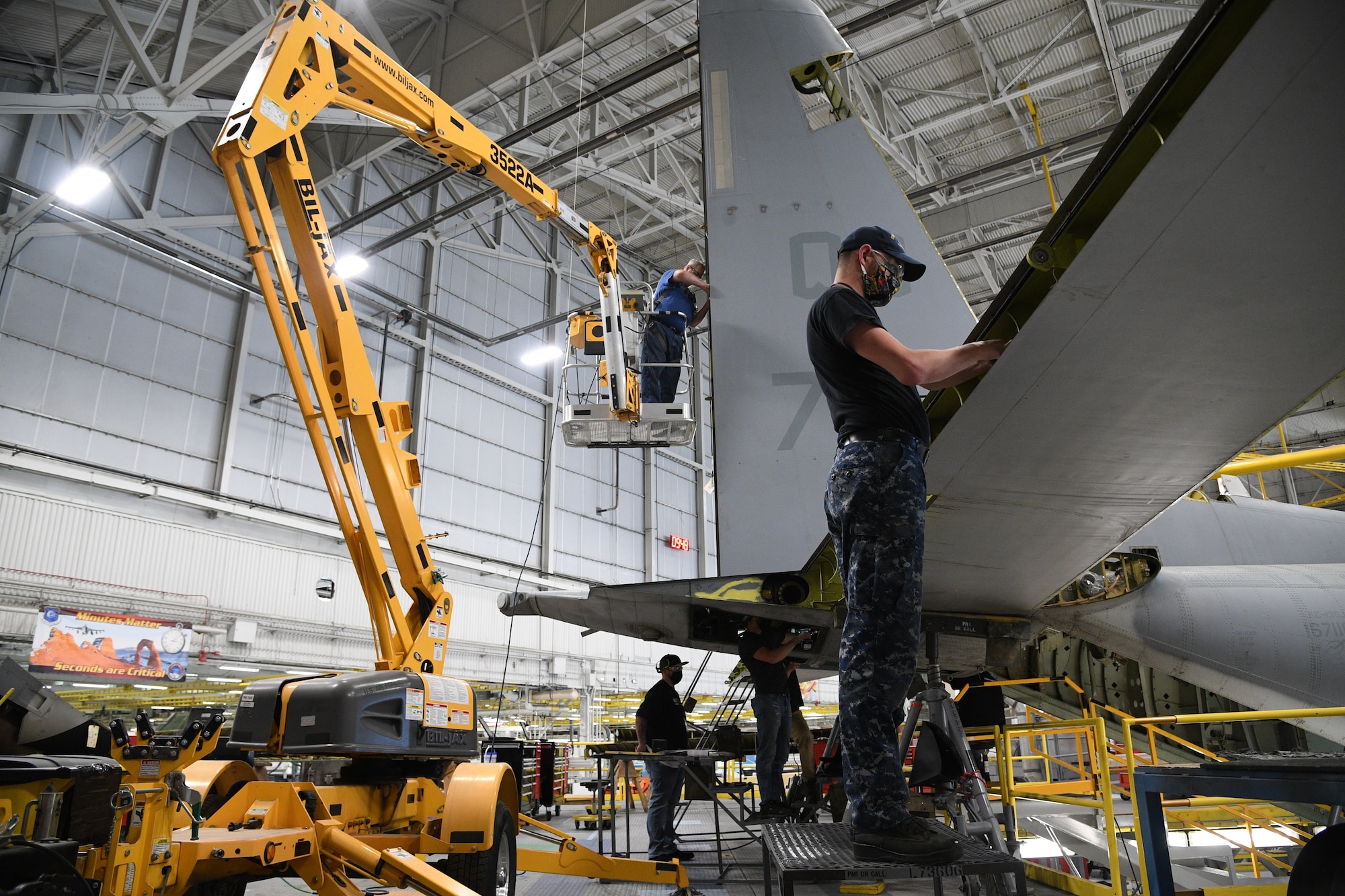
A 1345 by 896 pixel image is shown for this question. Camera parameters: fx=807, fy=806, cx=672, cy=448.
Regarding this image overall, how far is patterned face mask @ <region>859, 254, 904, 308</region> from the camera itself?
2.53m

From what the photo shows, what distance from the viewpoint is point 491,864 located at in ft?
15.8

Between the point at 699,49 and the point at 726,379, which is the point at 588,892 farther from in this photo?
the point at 699,49

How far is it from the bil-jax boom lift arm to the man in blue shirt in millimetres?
2963

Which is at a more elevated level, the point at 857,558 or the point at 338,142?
the point at 338,142

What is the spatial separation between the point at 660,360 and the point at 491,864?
16.9ft

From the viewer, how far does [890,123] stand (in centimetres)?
1791

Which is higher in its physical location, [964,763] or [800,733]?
[964,763]

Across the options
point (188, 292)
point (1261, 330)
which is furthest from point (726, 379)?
point (188, 292)

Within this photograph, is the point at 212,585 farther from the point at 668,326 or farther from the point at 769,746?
the point at 769,746

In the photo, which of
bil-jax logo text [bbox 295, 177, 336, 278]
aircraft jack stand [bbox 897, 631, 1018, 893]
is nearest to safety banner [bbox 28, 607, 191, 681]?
bil-jax logo text [bbox 295, 177, 336, 278]

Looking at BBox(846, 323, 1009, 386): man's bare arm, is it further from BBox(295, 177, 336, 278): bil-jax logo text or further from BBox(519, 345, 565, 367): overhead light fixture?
BBox(519, 345, 565, 367): overhead light fixture

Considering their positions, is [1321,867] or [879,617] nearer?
[1321,867]

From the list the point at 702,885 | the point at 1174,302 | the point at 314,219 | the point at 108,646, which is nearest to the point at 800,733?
the point at 702,885

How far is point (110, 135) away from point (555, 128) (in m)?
8.67
